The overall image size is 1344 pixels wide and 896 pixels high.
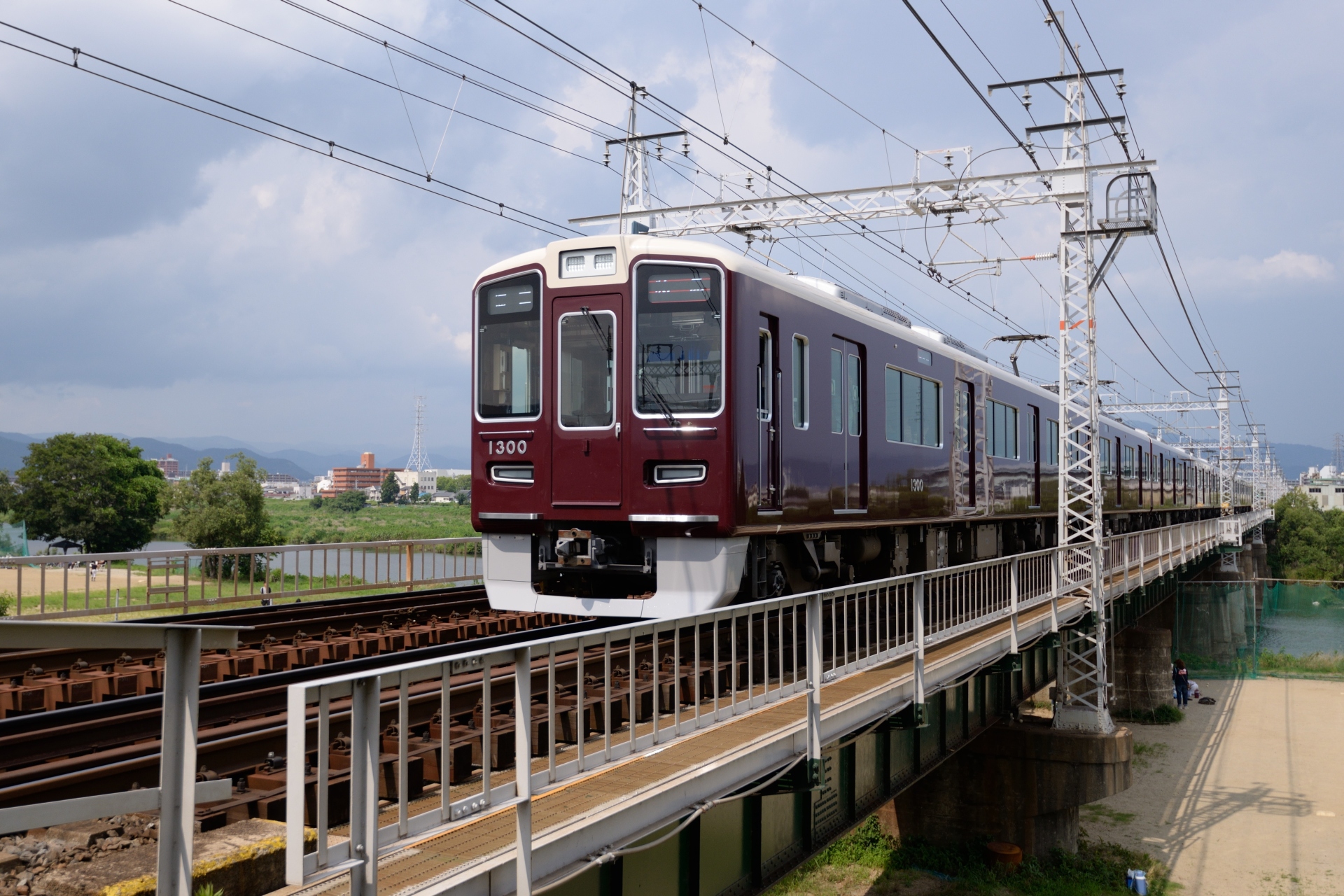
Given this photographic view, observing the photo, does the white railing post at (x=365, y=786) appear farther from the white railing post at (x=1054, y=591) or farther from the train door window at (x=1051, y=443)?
the train door window at (x=1051, y=443)

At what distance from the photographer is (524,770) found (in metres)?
4.41

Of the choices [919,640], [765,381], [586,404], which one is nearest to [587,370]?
[586,404]

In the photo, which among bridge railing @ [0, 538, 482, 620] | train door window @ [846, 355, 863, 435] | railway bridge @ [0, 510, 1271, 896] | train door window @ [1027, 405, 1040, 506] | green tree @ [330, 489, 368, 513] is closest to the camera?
railway bridge @ [0, 510, 1271, 896]

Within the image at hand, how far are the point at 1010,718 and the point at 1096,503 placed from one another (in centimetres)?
534

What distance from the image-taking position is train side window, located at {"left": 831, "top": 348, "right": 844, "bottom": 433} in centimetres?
1169

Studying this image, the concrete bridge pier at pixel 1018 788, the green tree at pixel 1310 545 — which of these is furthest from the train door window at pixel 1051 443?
the green tree at pixel 1310 545

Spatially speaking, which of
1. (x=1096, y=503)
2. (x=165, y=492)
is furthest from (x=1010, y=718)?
(x=165, y=492)

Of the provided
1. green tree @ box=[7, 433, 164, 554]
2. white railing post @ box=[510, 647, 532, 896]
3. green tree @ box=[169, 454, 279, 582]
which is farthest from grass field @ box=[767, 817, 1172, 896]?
green tree @ box=[7, 433, 164, 554]

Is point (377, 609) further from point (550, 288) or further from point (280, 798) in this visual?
point (280, 798)

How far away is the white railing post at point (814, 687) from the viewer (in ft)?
23.9

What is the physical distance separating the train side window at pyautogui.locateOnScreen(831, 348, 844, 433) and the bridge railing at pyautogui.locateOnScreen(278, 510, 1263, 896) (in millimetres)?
2055

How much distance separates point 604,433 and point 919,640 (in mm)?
3323

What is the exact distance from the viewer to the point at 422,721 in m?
7.12

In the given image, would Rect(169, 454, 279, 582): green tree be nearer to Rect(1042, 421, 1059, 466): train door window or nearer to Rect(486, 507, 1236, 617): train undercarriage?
Rect(1042, 421, 1059, 466): train door window
